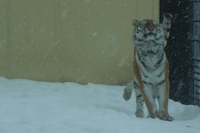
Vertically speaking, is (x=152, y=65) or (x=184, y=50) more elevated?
(x=152, y=65)

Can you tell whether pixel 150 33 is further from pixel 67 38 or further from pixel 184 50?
pixel 67 38

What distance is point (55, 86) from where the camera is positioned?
26.3 ft

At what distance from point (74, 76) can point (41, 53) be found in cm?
69

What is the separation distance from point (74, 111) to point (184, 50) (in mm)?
2897

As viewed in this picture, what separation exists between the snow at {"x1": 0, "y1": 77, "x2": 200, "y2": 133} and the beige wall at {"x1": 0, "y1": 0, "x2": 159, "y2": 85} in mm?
276

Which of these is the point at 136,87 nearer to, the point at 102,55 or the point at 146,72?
the point at 146,72

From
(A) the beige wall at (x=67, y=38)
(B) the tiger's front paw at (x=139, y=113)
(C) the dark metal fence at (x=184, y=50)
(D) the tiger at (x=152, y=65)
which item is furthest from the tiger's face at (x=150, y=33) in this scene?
(A) the beige wall at (x=67, y=38)

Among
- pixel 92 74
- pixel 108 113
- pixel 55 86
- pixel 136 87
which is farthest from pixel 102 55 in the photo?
pixel 108 113

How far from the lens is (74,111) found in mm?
5980

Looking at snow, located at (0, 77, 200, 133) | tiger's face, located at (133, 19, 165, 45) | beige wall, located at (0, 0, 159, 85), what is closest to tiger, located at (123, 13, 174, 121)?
tiger's face, located at (133, 19, 165, 45)

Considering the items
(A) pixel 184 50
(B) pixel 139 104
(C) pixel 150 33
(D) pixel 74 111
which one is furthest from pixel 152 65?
(A) pixel 184 50

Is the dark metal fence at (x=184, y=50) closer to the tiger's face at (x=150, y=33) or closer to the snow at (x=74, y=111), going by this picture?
the snow at (x=74, y=111)

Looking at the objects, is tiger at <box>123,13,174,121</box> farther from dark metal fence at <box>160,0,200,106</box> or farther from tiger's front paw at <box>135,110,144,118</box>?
dark metal fence at <box>160,0,200,106</box>

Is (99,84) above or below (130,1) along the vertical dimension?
below
